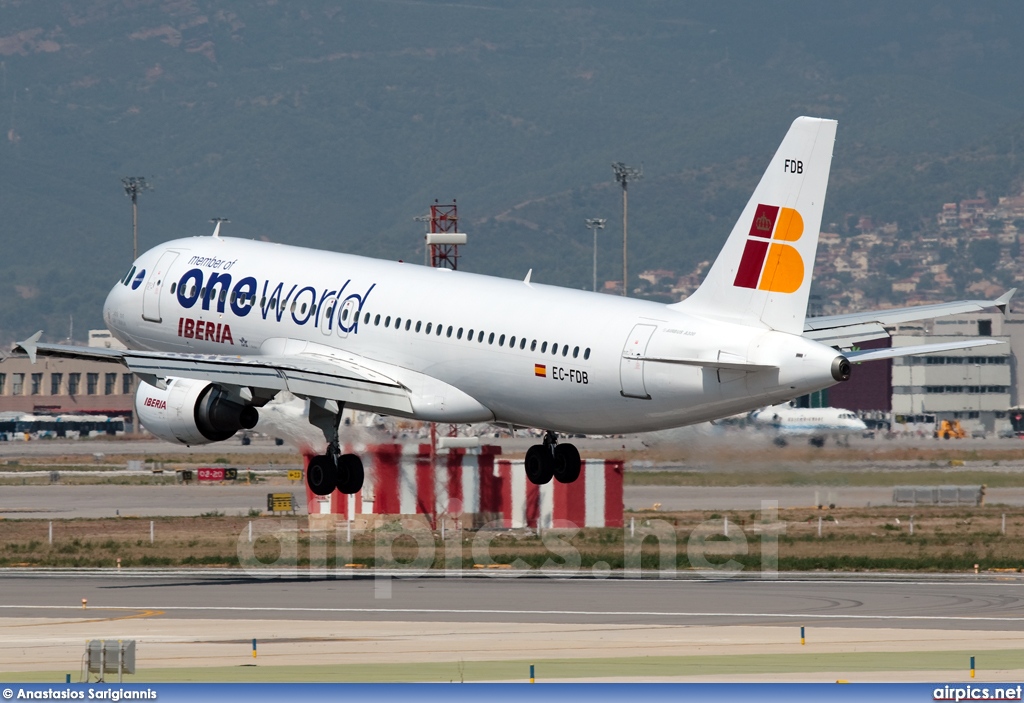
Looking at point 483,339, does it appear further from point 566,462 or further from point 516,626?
point 516,626

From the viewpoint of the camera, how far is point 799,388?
47062 millimetres

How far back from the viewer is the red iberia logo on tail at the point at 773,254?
47.7 m

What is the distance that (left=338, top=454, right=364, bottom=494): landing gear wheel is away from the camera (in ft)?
184

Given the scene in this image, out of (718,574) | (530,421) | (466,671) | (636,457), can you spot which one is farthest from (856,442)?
(466,671)

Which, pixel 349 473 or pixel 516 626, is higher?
pixel 349 473

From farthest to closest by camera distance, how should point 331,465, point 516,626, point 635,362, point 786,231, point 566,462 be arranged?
1. point 331,465
2. point 566,462
3. point 516,626
4. point 635,362
5. point 786,231

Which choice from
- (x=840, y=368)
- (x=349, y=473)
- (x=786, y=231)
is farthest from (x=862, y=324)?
(x=349, y=473)

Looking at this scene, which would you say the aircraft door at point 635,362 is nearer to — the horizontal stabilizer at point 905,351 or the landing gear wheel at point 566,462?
the horizontal stabilizer at point 905,351

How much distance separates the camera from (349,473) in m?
56.3

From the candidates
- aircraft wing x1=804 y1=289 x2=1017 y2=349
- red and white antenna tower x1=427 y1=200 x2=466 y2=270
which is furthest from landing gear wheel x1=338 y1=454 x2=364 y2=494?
red and white antenna tower x1=427 y1=200 x2=466 y2=270

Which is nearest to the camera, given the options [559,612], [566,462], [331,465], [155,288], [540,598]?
[559,612]

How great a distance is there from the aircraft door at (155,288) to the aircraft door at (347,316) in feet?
23.0

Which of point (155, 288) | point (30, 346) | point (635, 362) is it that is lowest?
point (635, 362)

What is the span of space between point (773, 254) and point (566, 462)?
10956 mm
